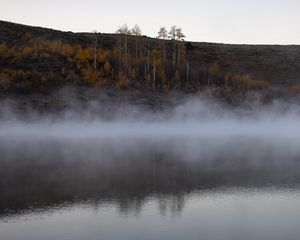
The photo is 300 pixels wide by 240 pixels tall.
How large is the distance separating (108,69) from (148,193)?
139 ft

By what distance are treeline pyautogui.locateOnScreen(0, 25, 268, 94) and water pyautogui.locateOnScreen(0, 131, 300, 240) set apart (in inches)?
930

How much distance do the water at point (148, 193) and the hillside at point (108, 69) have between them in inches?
963

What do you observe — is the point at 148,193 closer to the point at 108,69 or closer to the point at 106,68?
the point at 106,68

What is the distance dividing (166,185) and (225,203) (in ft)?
11.6

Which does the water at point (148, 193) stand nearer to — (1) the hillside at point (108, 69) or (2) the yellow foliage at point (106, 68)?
(1) the hillside at point (108, 69)

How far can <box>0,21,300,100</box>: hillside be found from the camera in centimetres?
5328

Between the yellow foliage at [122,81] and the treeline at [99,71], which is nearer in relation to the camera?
the treeline at [99,71]

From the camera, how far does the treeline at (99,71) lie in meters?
52.1

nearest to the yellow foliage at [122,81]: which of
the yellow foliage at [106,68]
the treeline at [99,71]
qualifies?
the treeline at [99,71]

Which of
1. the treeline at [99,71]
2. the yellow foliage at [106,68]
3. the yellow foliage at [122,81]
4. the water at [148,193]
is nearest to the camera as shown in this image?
the water at [148,193]

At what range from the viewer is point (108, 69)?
190 feet

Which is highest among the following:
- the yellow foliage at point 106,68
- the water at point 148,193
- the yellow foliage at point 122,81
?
the yellow foliage at point 106,68

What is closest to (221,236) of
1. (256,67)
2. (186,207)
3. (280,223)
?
(280,223)

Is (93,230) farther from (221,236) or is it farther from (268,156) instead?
(268,156)
